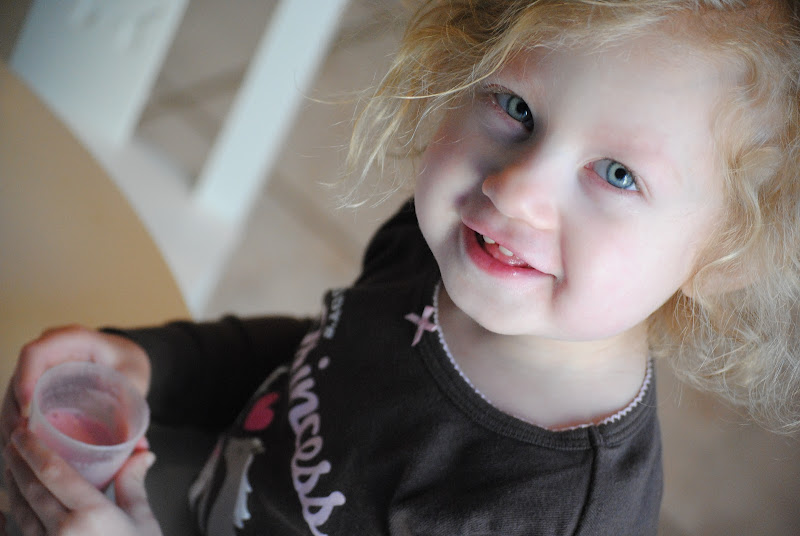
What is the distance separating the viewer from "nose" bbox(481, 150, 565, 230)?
633 mm

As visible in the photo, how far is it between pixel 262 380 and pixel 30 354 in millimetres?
318

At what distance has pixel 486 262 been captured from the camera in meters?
0.69

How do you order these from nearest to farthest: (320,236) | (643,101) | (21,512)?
(643,101), (21,512), (320,236)

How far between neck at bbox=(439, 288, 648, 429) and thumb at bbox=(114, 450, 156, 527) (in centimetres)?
31

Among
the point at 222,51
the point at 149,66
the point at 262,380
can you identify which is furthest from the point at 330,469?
the point at 222,51

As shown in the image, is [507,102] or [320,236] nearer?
[507,102]

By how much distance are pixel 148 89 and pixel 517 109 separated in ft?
2.63

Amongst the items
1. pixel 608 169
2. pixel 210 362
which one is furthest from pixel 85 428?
pixel 608 169

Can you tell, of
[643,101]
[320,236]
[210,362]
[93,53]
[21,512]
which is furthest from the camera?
[320,236]

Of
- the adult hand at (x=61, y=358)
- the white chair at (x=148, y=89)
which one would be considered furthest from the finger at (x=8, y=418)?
the white chair at (x=148, y=89)

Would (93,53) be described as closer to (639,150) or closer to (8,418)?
(8,418)

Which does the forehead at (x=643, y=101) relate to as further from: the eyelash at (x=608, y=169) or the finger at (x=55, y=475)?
the finger at (x=55, y=475)

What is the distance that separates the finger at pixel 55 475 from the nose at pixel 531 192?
414 mm

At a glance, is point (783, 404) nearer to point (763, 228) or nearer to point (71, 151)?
point (763, 228)
